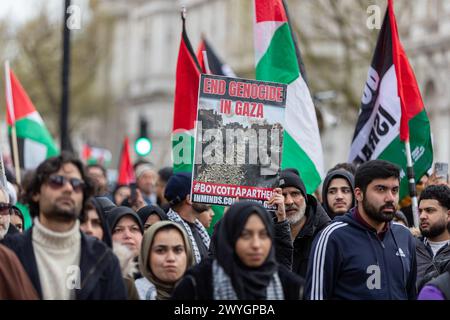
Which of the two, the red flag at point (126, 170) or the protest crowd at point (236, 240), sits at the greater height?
the red flag at point (126, 170)

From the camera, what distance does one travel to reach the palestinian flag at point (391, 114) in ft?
37.3

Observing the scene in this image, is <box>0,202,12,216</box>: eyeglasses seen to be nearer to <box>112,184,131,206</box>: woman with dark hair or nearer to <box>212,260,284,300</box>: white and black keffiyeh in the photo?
<box>212,260,284,300</box>: white and black keffiyeh

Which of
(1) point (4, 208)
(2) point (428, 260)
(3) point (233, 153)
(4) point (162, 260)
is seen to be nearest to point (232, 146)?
(3) point (233, 153)

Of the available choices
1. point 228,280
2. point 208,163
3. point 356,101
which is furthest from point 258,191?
point 356,101

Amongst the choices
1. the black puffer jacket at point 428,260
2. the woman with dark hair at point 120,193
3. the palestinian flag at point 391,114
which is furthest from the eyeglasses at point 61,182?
the woman with dark hair at point 120,193

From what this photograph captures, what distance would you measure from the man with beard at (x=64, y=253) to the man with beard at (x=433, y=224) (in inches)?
147

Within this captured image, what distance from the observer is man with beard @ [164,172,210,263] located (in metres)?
9.30

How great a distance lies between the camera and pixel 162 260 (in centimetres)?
752

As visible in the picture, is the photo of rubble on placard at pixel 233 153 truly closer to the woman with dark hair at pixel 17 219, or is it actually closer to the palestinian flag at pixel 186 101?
the woman with dark hair at pixel 17 219

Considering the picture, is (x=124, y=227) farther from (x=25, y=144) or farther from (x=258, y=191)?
(x=25, y=144)

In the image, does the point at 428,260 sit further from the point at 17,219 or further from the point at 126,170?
the point at 126,170

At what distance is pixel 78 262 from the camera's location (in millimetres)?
6645

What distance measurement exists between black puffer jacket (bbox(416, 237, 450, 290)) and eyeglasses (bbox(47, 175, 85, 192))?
340cm
